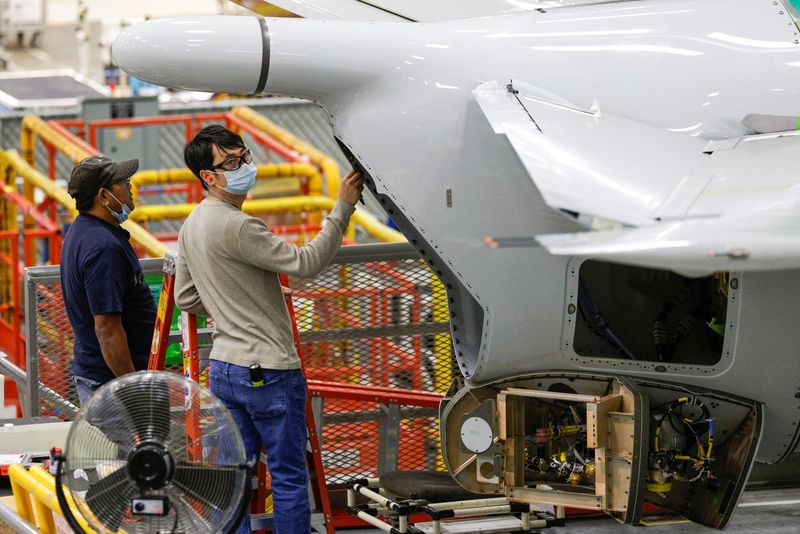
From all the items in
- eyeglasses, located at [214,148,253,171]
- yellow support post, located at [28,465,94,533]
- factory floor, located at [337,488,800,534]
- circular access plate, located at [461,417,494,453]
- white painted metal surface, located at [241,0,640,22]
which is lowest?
factory floor, located at [337,488,800,534]

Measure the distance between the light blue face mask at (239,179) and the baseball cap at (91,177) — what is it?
2.88 ft

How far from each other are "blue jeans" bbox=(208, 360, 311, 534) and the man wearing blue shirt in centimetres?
67

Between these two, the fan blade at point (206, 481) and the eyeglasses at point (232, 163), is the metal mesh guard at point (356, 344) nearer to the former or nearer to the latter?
the eyeglasses at point (232, 163)

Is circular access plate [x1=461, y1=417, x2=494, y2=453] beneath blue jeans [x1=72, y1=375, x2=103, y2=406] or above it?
beneath

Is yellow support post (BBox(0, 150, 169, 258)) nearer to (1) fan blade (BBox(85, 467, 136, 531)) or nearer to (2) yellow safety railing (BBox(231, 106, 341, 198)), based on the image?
(2) yellow safety railing (BBox(231, 106, 341, 198))

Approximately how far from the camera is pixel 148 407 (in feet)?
15.6

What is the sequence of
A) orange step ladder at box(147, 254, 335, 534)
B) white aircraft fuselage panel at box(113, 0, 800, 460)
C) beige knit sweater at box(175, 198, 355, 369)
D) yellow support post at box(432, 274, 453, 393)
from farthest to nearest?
yellow support post at box(432, 274, 453, 393), orange step ladder at box(147, 254, 335, 534), white aircraft fuselage panel at box(113, 0, 800, 460), beige knit sweater at box(175, 198, 355, 369)

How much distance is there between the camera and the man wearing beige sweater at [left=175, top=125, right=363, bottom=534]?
523 centimetres

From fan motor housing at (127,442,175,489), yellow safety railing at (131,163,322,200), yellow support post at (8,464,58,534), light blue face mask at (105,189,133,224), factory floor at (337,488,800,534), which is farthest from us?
yellow safety railing at (131,163,322,200)

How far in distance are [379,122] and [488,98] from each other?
21.1 inches

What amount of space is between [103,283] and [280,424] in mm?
1131

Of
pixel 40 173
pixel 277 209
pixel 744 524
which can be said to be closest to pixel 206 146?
pixel 744 524

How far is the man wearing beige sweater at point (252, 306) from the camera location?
5.23m

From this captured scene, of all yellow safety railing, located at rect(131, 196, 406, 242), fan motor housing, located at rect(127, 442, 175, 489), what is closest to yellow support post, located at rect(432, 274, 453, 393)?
fan motor housing, located at rect(127, 442, 175, 489)
